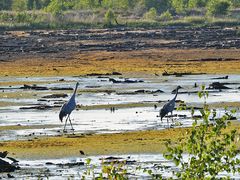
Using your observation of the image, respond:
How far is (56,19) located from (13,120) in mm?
68575

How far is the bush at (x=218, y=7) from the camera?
95.4 m

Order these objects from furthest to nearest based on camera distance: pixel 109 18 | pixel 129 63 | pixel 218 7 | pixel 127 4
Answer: pixel 127 4
pixel 218 7
pixel 109 18
pixel 129 63

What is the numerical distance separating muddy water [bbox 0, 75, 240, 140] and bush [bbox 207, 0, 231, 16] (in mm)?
54667

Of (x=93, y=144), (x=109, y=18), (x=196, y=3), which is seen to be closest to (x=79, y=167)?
(x=93, y=144)

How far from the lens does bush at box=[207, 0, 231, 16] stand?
3755 inches

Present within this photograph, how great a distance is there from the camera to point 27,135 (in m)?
23.5

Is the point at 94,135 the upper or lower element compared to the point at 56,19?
upper

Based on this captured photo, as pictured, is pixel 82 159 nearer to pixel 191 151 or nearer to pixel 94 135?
pixel 94 135

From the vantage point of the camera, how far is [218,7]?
9525 cm

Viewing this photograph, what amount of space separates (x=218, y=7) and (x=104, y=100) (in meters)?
64.4

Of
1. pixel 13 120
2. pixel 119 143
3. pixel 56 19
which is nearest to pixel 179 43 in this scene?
pixel 56 19

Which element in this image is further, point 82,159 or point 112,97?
point 112,97

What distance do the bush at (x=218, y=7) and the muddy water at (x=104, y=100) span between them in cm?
5467

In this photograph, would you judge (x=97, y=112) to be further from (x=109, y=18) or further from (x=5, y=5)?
(x=5, y=5)
